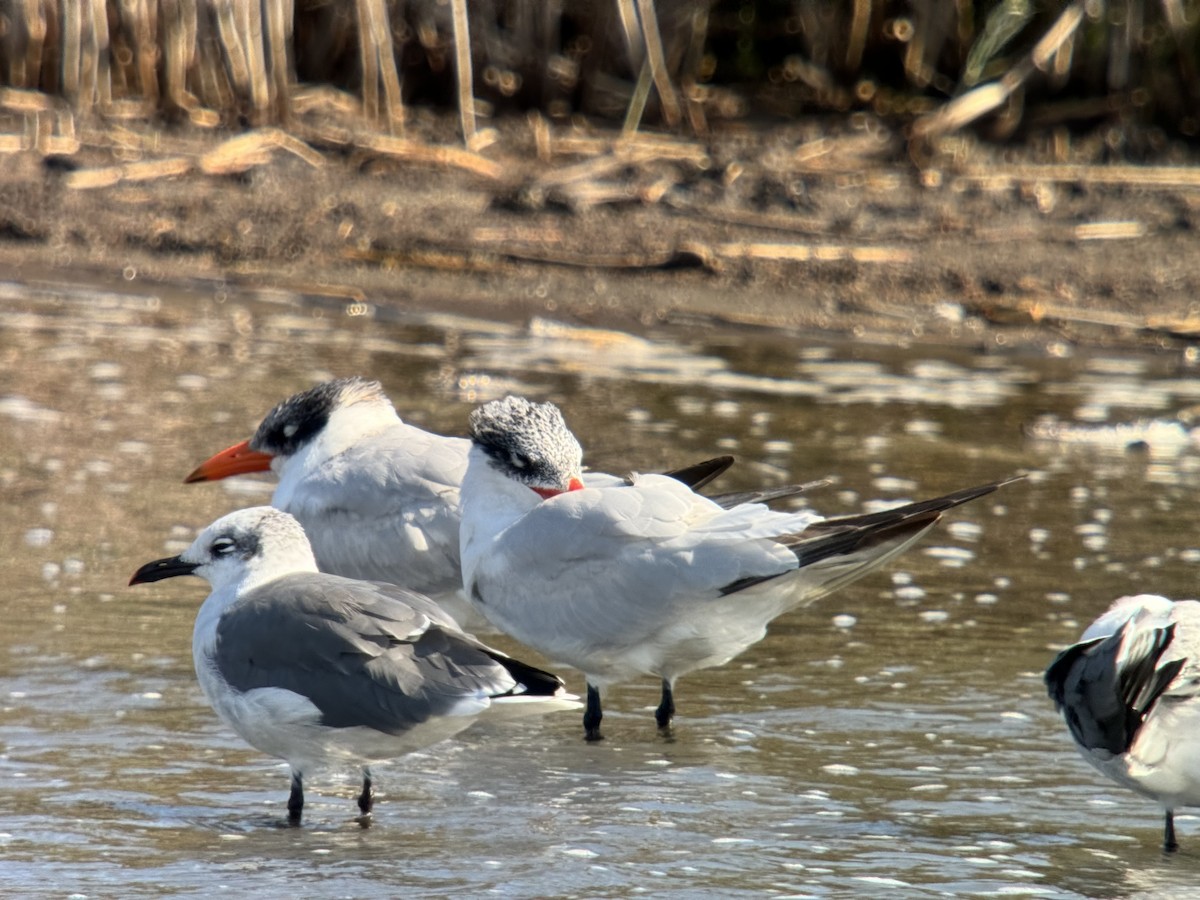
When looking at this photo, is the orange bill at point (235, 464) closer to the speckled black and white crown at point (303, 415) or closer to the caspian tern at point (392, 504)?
the speckled black and white crown at point (303, 415)

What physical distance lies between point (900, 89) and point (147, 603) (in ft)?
29.7

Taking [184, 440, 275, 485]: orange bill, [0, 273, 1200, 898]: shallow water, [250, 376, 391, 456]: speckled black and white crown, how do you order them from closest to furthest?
[0, 273, 1200, 898]: shallow water
[250, 376, 391, 456]: speckled black and white crown
[184, 440, 275, 485]: orange bill

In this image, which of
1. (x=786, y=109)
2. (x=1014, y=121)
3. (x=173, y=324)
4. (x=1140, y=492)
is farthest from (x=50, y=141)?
(x=1140, y=492)

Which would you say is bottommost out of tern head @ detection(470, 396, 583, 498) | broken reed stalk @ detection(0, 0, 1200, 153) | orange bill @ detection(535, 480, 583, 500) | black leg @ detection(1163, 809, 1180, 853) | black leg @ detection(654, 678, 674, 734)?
black leg @ detection(1163, 809, 1180, 853)

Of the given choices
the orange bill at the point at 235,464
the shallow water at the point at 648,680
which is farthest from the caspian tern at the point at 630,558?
the orange bill at the point at 235,464

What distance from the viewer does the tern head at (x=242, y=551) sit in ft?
16.2

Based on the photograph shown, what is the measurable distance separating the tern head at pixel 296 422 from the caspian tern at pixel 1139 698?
108 inches

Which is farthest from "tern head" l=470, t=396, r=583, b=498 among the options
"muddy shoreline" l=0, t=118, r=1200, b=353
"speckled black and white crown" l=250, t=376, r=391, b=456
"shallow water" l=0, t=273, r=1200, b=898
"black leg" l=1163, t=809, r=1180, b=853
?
"muddy shoreline" l=0, t=118, r=1200, b=353

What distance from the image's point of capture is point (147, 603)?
6.46 meters

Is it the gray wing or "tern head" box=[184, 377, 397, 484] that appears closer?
the gray wing

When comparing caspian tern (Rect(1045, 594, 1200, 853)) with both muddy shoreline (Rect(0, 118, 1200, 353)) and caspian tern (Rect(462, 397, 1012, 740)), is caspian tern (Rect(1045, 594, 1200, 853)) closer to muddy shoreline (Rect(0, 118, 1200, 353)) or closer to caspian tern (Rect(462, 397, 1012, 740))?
caspian tern (Rect(462, 397, 1012, 740))

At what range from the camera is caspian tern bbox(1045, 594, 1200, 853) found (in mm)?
4371

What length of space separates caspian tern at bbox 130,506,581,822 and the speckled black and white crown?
1552mm

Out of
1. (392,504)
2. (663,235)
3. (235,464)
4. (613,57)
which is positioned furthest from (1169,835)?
(613,57)
